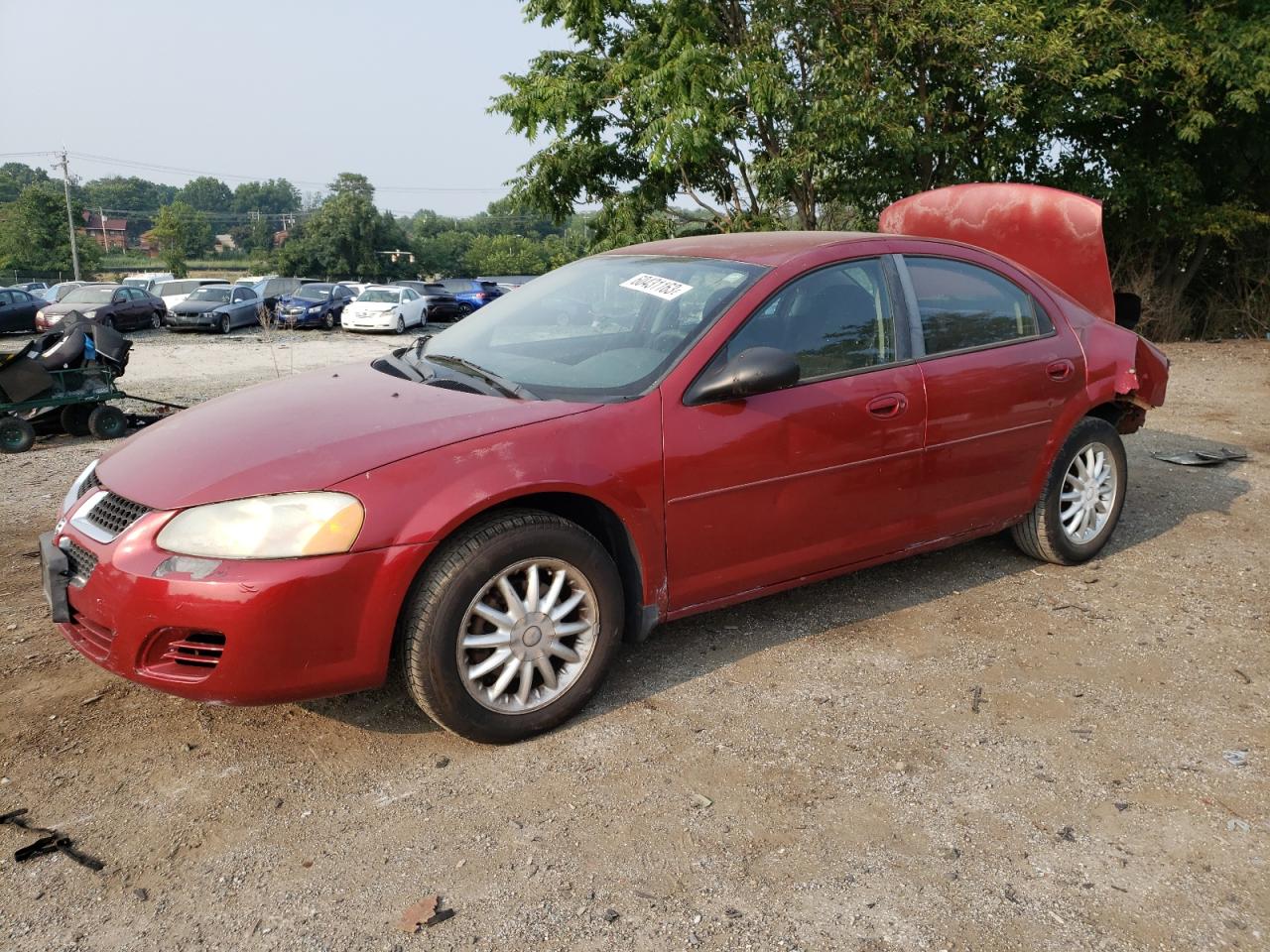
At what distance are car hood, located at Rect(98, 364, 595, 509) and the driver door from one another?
0.51 m

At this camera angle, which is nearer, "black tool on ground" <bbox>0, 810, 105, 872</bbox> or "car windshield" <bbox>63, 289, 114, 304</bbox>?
"black tool on ground" <bbox>0, 810, 105, 872</bbox>

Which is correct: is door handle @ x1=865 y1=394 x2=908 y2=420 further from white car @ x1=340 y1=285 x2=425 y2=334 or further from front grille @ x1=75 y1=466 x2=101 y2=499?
white car @ x1=340 y1=285 x2=425 y2=334

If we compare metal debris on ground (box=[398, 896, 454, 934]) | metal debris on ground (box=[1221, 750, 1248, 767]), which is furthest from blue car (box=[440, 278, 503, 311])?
metal debris on ground (box=[398, 896, 454, 934])

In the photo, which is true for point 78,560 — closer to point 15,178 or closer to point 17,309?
point 17,309

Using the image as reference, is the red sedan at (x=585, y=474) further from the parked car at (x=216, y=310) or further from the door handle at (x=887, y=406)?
the parked car at (x=216, y=310)

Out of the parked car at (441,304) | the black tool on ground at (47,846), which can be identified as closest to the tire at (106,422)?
the black tool on ground at (47,846)

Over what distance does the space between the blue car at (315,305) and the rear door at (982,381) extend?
2449 cm

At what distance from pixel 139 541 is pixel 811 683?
229 centimetres

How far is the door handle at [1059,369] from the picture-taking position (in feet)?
15.0

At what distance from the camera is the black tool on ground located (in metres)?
2.64

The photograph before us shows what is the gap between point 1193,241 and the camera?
17250mm

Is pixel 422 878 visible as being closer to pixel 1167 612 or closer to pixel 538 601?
pixel 538 601

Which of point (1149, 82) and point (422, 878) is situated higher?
point (1149, 82)

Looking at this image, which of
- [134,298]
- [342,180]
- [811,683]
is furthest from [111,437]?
[342,180]
